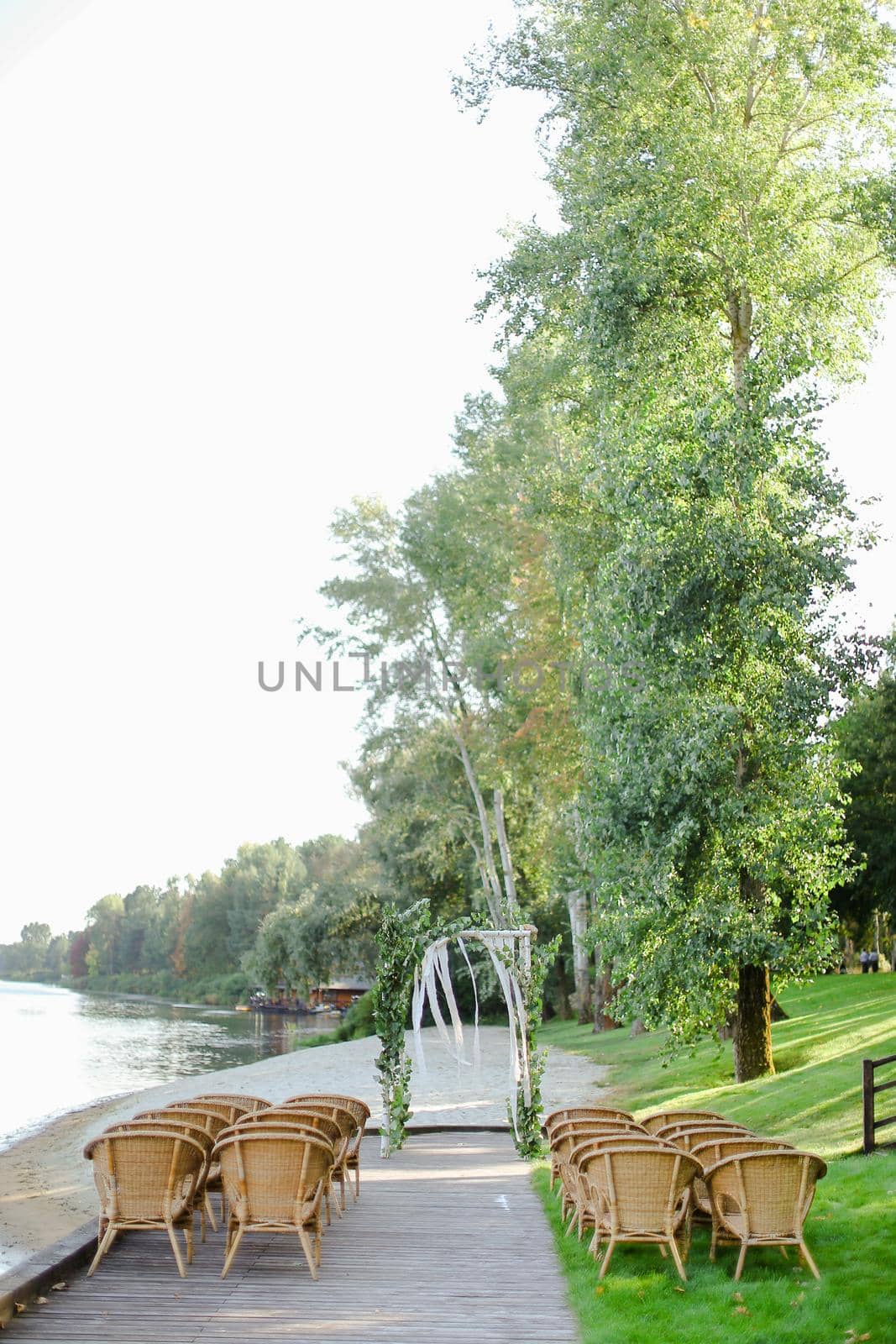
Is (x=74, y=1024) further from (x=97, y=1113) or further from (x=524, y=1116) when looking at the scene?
(x=524, y=1116)

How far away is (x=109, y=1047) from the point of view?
47.4m

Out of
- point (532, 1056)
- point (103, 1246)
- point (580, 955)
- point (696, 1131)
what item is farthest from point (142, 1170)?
point (580, 955)

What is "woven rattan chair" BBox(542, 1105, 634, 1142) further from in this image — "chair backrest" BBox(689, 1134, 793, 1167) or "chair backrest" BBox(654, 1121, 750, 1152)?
"chair backrest" BBox(689, 1134, 793, 1167)

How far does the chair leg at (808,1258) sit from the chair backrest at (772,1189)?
0.29 feet

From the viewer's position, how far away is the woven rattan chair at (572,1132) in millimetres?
9477

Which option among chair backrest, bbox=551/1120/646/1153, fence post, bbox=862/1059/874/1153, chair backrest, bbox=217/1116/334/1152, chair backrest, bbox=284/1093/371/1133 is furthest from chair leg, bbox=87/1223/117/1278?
fence post, bbox=862/1059/874/1153

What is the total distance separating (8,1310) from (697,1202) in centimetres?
481

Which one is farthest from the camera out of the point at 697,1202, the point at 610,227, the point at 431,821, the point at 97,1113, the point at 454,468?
the point at 431,821

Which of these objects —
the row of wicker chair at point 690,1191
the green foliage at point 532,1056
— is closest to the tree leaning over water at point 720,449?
the green foliage at point 532,1056

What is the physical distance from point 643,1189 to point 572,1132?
5.12 feet

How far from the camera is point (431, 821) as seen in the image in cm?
3966

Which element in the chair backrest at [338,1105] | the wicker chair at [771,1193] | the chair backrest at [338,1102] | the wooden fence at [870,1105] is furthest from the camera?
the chair backrest at [338,1102]

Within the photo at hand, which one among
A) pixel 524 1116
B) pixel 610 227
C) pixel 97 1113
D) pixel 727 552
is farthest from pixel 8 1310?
pixel 97 1113

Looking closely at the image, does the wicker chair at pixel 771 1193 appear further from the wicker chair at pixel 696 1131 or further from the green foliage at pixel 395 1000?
the green foliage at pixel 395 1000
